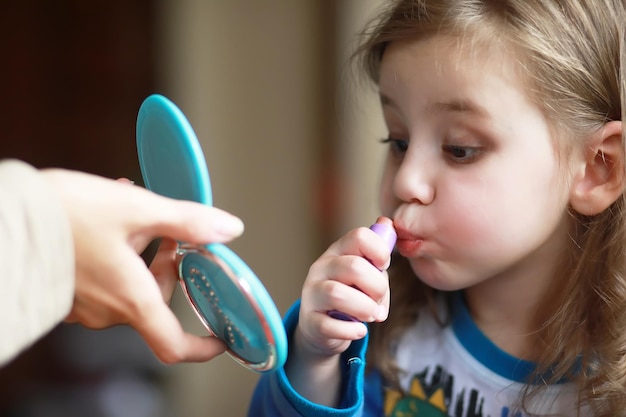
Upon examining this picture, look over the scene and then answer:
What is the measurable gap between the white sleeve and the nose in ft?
1.15

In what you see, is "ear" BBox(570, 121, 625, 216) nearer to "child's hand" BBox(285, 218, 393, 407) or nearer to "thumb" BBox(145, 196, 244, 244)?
"child's hand" BBox(285, 218, 393, 407)

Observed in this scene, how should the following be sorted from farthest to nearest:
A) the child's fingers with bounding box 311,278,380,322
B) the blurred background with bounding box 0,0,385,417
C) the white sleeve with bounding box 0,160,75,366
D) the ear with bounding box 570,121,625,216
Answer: the blurred background with bounding box 0,0,385,417, the ear with bounding box 570,121,625,216, the child's fingers with bounding box 311,278,380,322, the white sleeve with bounding box 0,160,75,366

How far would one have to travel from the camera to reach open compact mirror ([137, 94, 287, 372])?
509 mm

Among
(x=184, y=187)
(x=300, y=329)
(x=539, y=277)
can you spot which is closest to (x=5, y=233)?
(x=184, y=187)

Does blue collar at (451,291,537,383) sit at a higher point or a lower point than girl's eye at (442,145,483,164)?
lower

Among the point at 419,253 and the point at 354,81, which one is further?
the point at 354,81

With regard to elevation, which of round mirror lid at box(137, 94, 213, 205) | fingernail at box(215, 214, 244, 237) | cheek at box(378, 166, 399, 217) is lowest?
cheek at box(378, 166, 399, 217)

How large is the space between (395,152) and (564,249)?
211 mm

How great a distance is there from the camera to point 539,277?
0.80 m

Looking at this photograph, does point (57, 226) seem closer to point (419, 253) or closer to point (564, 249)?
point (419, 253)

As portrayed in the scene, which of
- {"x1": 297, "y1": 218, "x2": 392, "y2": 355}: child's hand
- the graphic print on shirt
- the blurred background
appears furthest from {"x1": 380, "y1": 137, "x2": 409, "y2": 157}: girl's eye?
the blurred background

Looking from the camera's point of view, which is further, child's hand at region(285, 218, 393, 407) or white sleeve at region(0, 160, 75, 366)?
child's hand at region(285, 218, 393, 407)

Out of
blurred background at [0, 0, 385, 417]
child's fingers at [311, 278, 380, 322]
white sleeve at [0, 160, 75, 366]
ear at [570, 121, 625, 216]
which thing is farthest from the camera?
blurred background at [0, 0, 385, 417]

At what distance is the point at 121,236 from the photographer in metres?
0.48
